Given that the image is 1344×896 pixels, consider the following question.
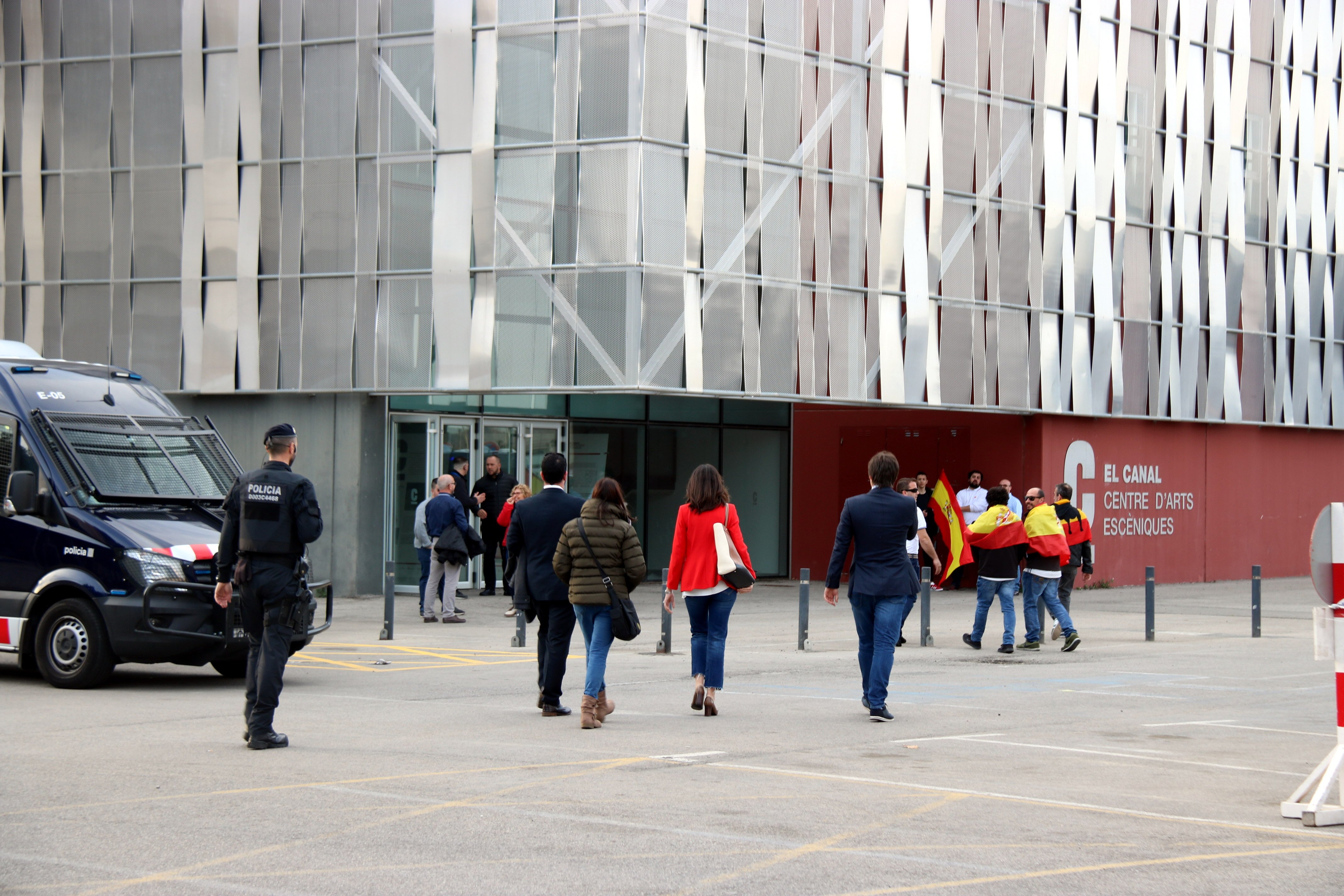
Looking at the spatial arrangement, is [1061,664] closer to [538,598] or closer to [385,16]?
[538,598]

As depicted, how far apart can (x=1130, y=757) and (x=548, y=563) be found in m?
4.14

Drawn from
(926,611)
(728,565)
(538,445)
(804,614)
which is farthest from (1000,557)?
(538,445)

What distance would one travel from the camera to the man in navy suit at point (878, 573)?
36.7ft

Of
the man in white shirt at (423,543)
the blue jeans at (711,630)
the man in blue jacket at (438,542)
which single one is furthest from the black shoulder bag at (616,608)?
the man in white shirt at (423,543)

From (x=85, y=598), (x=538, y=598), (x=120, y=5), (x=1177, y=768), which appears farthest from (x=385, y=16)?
(x=1177, y=768)

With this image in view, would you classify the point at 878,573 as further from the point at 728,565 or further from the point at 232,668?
the point at 232,668

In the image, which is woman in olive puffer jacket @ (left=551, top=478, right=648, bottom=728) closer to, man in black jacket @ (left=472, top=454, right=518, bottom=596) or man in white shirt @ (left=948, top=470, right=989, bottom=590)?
man in black jacket @ (left=472, top=454, right=518, bottom=596)

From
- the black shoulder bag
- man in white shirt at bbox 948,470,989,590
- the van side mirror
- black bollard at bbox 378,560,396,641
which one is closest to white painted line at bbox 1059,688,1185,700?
the black shoulder bag

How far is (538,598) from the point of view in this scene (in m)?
11.0

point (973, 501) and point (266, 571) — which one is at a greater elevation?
point (973, 501)

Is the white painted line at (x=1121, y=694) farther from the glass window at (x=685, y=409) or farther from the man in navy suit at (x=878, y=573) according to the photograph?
the glass window at (x=685, y=409)

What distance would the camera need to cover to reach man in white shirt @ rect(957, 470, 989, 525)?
87.1 ft

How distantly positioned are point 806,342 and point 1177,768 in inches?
656

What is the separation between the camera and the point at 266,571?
9.50 meters
